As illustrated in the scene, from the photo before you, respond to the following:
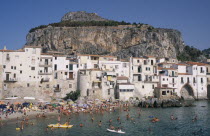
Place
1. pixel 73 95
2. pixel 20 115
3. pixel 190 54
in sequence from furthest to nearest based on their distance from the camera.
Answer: pixel 190 54 < pixel 73 95 < pixel 20 115

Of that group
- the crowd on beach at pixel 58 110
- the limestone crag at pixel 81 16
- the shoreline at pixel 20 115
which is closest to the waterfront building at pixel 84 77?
the crowd on beach at pixel 58 110

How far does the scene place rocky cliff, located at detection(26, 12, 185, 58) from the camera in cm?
9450

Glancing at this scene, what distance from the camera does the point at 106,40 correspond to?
10025 centimetres

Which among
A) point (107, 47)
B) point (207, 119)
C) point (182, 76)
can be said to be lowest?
point (207, 119)

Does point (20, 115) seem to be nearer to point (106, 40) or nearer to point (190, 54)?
point (106, 40)

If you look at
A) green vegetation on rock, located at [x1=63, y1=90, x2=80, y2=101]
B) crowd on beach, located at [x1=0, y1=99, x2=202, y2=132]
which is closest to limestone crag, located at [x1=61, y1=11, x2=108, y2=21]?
green vegetation on rock, located at [x1=63, y1=90, x2=80, y2=101]

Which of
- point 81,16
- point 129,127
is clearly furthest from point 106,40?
point 129,127

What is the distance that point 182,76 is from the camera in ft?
225

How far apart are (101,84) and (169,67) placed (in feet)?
77.9

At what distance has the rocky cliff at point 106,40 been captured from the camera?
9450 centimetres

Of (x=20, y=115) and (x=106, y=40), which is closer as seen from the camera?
(x=20, y=115)

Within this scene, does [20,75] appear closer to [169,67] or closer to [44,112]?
[44,112]

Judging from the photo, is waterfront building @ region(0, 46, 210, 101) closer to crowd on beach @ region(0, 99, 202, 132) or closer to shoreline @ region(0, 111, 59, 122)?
crowd on beach @ region(0, 99, 202, 132)

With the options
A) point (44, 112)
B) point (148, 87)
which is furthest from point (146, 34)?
point (44, 112)
